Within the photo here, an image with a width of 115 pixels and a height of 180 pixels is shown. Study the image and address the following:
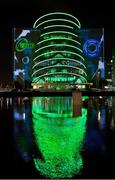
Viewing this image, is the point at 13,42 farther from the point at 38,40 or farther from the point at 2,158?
the point at 2,158

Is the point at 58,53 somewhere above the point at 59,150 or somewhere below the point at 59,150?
above

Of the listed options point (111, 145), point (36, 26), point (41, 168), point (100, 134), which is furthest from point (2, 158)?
point (36, 26)

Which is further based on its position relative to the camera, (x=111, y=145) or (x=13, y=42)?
(x=13, y=42)

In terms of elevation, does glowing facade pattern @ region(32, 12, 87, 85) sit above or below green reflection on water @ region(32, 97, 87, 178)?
above

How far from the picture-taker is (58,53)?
119 meters

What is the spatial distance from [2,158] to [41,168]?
1.55 metres

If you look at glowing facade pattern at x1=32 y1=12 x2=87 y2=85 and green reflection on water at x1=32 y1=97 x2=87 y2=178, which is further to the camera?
glowing facade pattern at x1=32 y1=12 x2=87 y2=85

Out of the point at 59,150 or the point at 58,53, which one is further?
the point at 58,53

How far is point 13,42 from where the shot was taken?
122375 millimetres

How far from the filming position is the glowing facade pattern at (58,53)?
11875 cm

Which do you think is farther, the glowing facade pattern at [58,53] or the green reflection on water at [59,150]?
the glowing facade pattern at [58,53]

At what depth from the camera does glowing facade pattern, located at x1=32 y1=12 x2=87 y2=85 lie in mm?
118750

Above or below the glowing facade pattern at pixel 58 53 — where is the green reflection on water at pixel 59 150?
below

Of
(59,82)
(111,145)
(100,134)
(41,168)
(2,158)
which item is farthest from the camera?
(59,82)
